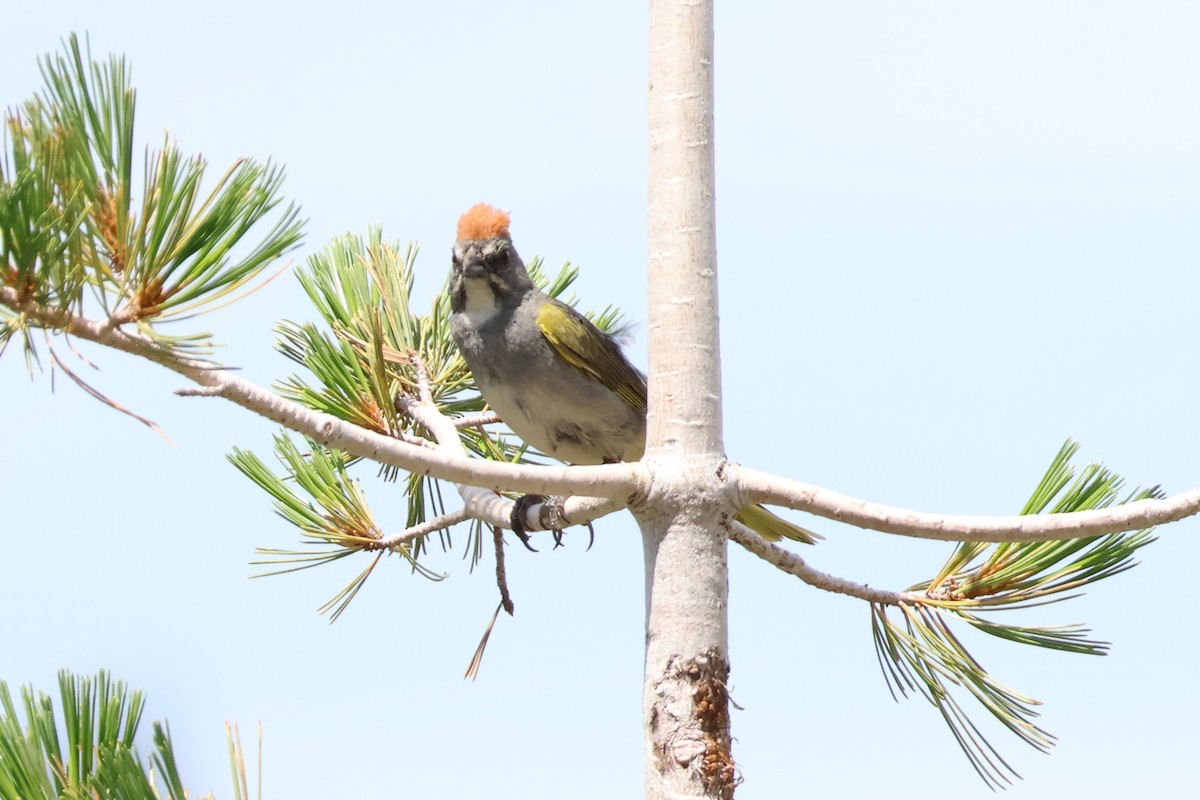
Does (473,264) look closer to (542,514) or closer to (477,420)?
(477,420)

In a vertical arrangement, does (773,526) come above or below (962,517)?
above

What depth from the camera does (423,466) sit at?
232 centimetres

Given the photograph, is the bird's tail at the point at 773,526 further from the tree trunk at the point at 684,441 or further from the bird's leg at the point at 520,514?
the tree trunk at the point at 684,441

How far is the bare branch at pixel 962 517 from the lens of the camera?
2555 mm

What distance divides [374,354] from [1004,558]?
1628mm

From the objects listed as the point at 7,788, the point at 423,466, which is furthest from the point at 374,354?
the point at 7,788

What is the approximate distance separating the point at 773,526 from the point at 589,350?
0.91 meters

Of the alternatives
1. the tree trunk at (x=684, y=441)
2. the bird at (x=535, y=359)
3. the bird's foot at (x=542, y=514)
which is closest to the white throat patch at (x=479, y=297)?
the bird at (x=535, y=359)

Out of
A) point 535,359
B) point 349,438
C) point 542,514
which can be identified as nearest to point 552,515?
point 542,514

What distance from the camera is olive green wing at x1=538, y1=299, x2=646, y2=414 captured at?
13.6ft

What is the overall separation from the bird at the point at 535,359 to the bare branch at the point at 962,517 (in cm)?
155

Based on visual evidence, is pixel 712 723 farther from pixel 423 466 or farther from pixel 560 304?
pixel 560 304

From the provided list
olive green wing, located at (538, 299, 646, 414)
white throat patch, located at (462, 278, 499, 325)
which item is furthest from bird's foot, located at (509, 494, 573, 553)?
white throat patch, located at (462, 278, 499, 325)

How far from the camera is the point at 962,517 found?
2570mm
